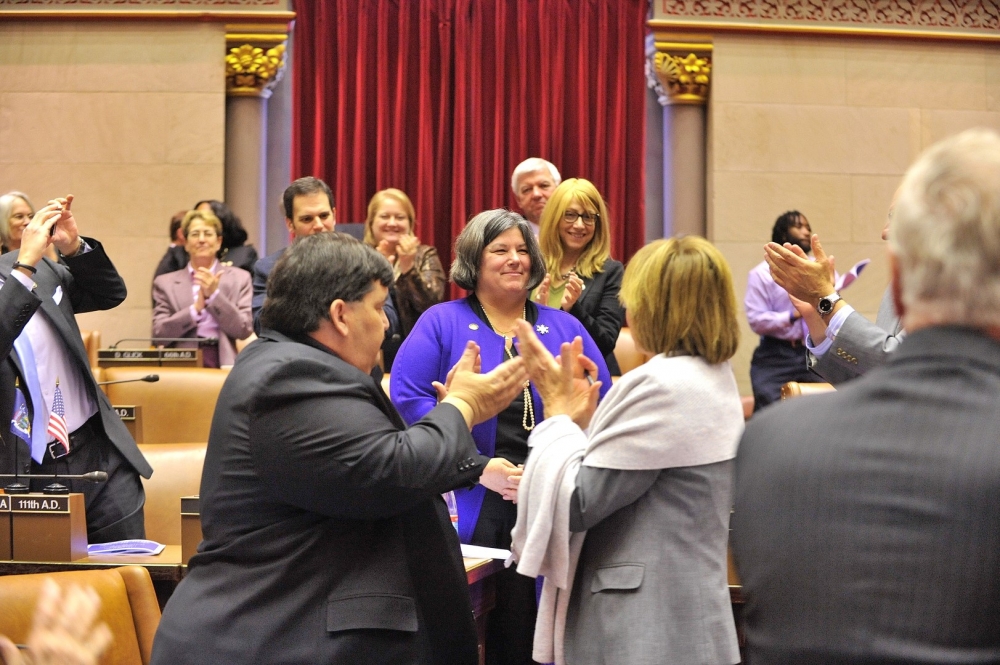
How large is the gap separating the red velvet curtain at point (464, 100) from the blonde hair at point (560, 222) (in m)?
3.11

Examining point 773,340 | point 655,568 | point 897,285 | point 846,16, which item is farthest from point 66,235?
point 846,16

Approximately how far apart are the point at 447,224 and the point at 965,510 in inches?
248

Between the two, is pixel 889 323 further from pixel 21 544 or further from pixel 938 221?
pixel 21 544

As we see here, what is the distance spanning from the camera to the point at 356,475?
5.75 feet

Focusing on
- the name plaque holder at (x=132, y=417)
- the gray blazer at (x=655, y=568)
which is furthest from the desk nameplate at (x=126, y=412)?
the gray blazer at (x=655, y=568)

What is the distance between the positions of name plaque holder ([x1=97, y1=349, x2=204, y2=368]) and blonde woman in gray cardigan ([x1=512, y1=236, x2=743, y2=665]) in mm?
2764

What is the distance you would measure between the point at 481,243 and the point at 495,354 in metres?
0.34

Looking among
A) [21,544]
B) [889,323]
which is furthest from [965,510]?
[21,544]

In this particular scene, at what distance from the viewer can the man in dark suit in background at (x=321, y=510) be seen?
177 cm

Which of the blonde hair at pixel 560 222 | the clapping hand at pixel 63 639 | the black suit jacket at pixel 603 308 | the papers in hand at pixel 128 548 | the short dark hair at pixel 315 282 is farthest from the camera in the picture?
the blonde hair at pixel 560 222

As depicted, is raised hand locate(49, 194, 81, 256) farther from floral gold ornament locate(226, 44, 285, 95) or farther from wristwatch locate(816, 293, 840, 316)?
floral gold ornament locate(226, 44, 285, 95)

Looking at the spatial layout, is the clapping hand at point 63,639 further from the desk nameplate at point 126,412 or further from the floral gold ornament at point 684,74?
the floral gold ornament at point 684,74

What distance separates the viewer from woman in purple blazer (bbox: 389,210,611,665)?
9.14 feet

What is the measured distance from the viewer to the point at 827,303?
7.91 ft
